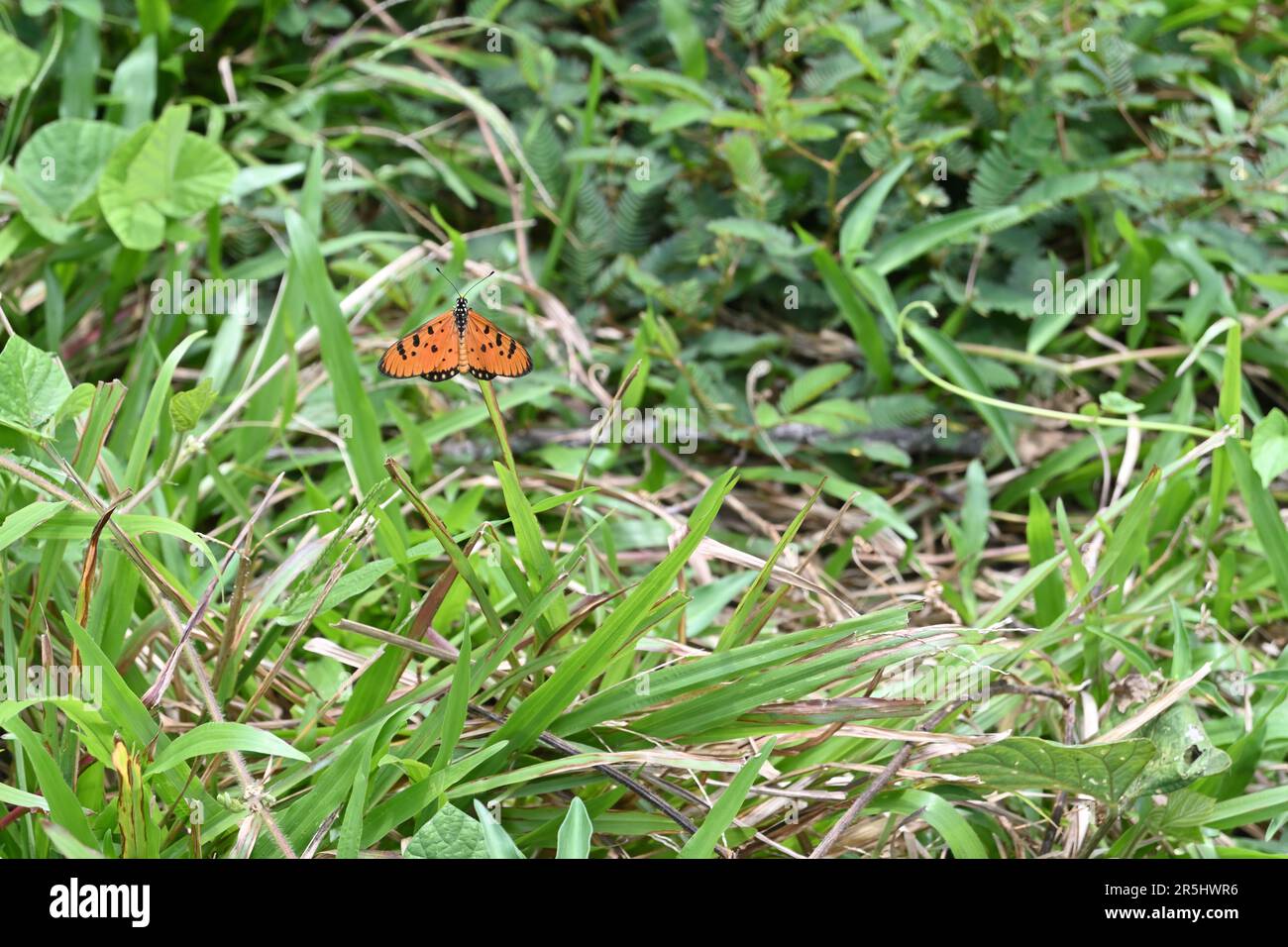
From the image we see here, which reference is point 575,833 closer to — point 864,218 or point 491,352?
point 491,352

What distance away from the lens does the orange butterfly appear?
1.24 metres

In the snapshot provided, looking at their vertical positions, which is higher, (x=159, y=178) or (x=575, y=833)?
(x=159, y=178)

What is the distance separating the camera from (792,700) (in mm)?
1553

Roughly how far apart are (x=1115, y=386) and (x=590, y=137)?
140 centimetres

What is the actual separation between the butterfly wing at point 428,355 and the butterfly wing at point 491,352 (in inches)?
0.7

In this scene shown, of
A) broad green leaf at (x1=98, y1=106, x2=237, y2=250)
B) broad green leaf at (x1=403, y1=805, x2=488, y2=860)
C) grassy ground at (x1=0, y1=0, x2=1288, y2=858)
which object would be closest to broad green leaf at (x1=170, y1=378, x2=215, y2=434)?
grassy ground at (x1=0, y1=0, x2=1288, y2=858)

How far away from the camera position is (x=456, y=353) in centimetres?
125

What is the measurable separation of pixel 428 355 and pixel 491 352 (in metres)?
0.07

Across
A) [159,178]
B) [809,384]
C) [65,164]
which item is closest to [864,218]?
[809,384]

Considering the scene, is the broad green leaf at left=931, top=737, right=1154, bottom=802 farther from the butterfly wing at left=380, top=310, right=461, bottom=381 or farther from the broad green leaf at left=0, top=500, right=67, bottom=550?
the broad green leaf at left=0, top=500, right=67, bottom=550

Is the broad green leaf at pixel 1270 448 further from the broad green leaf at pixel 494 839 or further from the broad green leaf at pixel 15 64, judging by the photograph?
the broad green leaf at pixel 15 64

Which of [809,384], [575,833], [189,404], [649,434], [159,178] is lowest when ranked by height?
[575,833]
